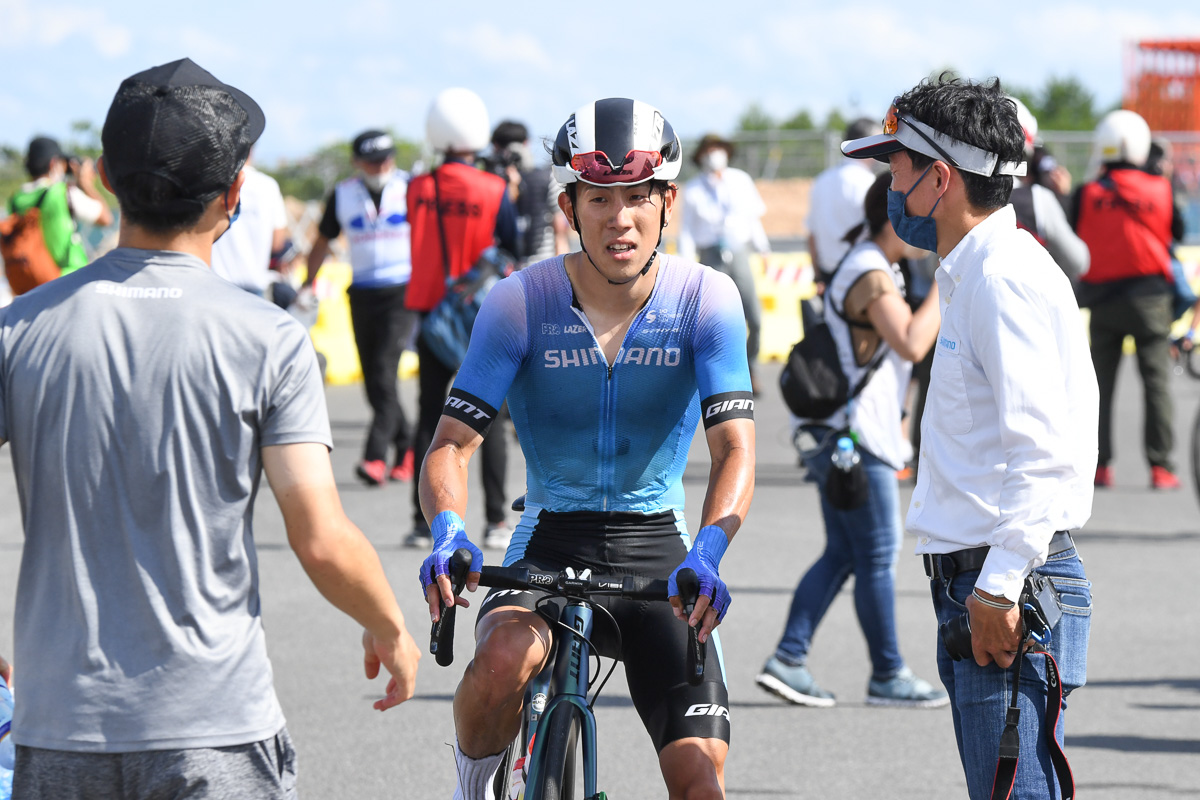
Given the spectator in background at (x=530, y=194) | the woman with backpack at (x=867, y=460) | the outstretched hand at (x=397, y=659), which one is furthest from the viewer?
the spectator in background at (x=530, y=194)

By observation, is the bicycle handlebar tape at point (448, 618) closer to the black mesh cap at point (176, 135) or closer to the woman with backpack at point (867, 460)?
the black mesh cap at point (176, 135)

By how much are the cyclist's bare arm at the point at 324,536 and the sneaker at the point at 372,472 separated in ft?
25.4

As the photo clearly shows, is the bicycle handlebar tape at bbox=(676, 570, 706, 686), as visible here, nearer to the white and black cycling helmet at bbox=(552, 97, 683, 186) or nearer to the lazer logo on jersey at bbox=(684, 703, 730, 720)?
the lazer logo on jersey at bbox=(684, 703, 730, 720)

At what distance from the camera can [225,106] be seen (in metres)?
2.70

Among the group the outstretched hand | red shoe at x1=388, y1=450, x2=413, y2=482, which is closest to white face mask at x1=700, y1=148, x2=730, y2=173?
red shoe at x1=388, y1=450, x2=413, y2=482

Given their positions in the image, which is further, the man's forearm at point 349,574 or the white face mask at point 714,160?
the white face mask at point 714,160

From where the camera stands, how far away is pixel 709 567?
3.29 meters

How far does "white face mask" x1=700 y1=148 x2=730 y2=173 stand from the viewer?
14.6 meters

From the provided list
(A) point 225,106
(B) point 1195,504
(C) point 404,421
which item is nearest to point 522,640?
(A) point 225,106

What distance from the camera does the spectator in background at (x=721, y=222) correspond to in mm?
14469

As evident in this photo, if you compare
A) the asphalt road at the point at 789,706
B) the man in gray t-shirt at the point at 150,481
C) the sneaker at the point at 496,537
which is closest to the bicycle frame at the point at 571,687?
the man in gray t-shirt at the point at 150,481

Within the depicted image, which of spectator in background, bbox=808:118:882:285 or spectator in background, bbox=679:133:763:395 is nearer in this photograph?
spectator in background, bbox=808:118:882:285

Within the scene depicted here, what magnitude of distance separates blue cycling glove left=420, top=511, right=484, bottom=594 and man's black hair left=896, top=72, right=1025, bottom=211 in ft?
4.44

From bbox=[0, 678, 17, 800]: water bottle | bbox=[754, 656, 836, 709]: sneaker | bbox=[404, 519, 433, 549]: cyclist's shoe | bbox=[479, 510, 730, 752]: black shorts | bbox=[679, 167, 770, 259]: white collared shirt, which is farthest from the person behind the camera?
bbox=[679, 167, 770, 259]: white collared shirt
